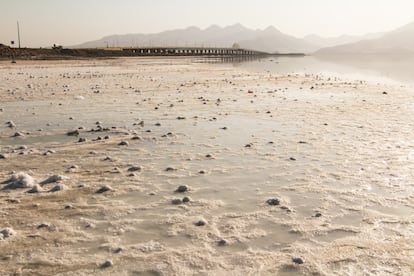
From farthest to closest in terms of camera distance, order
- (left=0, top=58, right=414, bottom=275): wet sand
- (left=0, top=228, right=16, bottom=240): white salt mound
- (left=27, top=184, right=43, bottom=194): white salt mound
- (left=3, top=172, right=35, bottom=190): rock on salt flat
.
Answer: (left=3, top=172, right=35, bottom=190): rock on salt flat < (left=27, top=184, right=43, bottom=194): white salt mound < (left=0, top=228, right=16, bottom=240): white salt mound < (left=0, top=58, right=414, bottom=275): wet sand

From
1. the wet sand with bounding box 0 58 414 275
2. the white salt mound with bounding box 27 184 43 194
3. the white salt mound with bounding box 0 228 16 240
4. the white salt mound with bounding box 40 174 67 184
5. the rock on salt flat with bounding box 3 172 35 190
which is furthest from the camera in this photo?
the white salt mound with bounding box 40 174 67 184

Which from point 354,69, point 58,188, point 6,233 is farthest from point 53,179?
point 354,69

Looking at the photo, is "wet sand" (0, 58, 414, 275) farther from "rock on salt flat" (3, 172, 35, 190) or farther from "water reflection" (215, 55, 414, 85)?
"water reflection" (215, 55, 414, 85)

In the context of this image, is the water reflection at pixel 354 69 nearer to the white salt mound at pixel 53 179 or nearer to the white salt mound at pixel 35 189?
the white salt mound at pixel 53 179

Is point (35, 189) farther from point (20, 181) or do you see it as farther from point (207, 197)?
point (207, 197)

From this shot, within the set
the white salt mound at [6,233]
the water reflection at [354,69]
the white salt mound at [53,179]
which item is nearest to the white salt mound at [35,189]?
the white salt mound at [53,179]

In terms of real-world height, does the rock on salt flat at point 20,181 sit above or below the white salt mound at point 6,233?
above

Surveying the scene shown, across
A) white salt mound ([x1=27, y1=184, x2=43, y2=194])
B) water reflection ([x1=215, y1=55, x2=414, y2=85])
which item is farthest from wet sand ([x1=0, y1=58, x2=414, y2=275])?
water reflection ([x1=215, y1=55, x2=414, y2=85])

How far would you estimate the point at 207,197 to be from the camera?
239 inches

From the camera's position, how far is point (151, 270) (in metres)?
4.04

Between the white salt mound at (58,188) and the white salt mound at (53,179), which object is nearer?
the white salt mound at (58,188)

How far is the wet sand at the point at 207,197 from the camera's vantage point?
14.0ft

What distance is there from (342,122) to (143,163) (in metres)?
7.50

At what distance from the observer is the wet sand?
4254 mm
